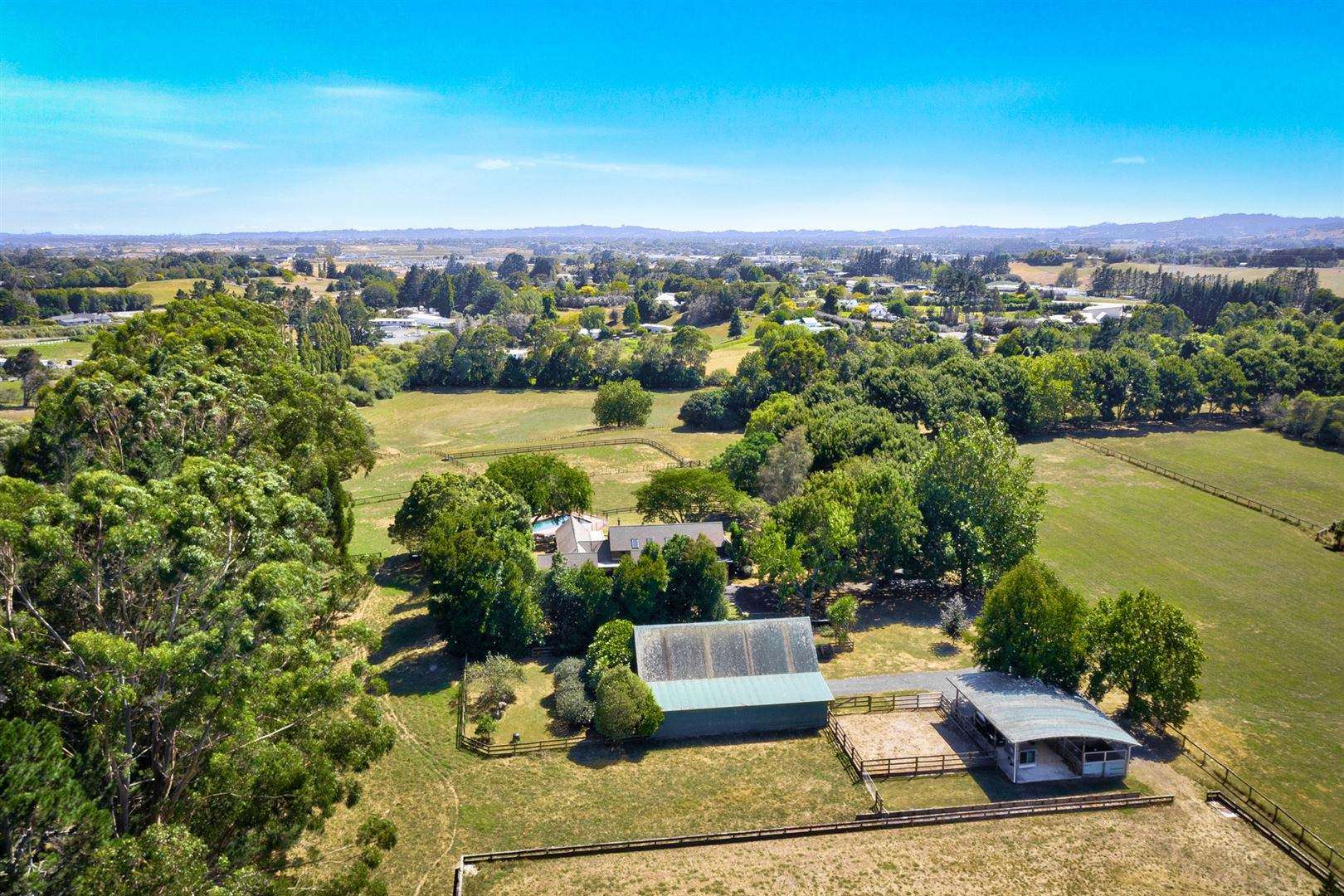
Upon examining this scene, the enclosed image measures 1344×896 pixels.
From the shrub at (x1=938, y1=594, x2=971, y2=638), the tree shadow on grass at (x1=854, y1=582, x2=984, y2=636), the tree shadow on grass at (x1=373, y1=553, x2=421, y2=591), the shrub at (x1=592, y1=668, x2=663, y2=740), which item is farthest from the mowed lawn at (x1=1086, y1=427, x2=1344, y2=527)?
the tree shadow on grass at (x1=373, y1=553, x2=421, y2=591)

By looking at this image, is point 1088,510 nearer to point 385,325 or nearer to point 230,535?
point 230,535

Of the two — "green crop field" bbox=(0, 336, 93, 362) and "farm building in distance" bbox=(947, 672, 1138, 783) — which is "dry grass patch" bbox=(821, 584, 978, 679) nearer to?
"farm building in distance" bbox=(947, 672, 1138, 783)

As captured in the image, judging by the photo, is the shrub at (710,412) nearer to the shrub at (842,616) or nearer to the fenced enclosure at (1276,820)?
the shrub at (842,616)

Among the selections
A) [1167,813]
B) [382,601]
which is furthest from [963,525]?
[382,601]

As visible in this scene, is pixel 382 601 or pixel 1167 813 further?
pixel 382 601

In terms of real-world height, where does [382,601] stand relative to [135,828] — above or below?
below

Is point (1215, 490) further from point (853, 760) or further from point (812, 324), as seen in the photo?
point (812, 324)
